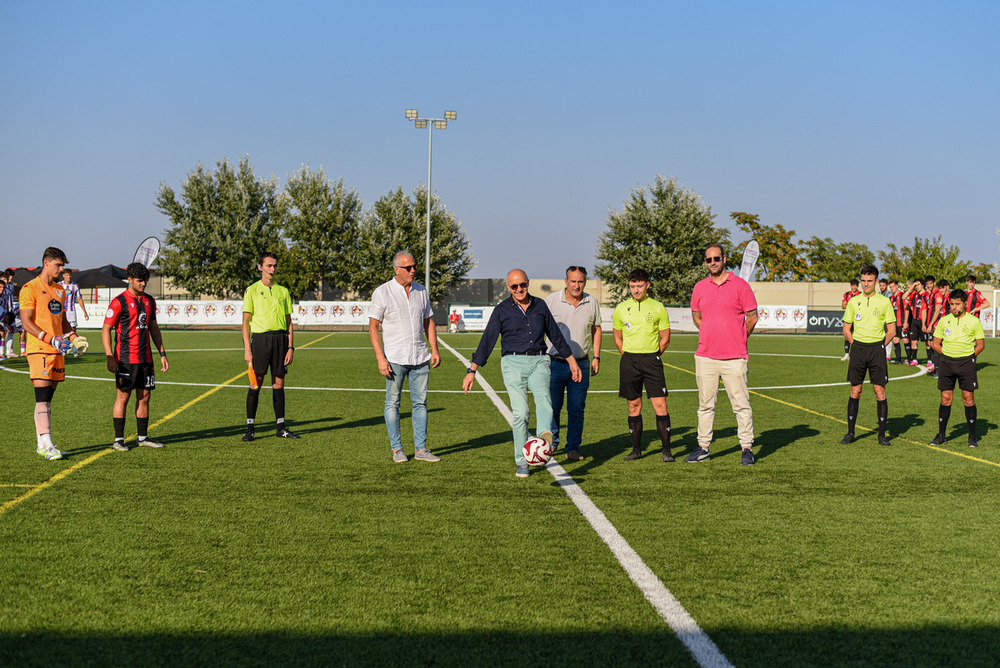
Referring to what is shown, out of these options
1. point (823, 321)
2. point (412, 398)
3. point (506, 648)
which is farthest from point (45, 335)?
point (823, 321)

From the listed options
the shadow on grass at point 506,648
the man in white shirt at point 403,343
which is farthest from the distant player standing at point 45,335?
the shadow on grass at point 506,648

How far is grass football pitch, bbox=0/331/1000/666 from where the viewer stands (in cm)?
369

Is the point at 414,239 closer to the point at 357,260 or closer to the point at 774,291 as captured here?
the point at 357,260

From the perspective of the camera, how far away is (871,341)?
31.6 feet

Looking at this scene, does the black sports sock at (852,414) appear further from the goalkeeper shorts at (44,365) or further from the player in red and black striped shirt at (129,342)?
the goalkeeper shorts at (44,365)

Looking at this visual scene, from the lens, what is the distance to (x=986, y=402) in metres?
13.4

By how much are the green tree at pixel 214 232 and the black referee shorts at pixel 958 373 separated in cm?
4930

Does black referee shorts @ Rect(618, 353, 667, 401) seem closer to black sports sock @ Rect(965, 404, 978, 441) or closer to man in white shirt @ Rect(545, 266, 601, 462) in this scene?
man in white shirt @ Rect(545, 266, 601, 462)

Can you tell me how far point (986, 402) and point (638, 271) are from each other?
8381 millimetres

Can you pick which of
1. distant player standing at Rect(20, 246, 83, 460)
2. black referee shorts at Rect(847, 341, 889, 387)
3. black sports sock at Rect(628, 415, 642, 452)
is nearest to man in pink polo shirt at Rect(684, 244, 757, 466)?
black sports sock at Rect(628, 415, 642, 452)

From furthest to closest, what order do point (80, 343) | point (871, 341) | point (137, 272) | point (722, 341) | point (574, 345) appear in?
1. point (80, 343)
2. point (871, 341)
3. point (574, 345)
4. point (137, 272)
5. point (722, 341)

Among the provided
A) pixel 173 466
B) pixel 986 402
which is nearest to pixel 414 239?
pixel 986 402

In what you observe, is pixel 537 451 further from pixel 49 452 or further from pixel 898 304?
pixel 898 304

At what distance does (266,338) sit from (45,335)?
7.24 feet
